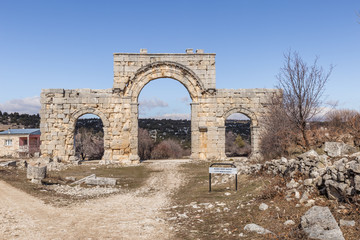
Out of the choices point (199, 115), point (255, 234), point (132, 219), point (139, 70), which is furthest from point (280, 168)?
point (139, 70)

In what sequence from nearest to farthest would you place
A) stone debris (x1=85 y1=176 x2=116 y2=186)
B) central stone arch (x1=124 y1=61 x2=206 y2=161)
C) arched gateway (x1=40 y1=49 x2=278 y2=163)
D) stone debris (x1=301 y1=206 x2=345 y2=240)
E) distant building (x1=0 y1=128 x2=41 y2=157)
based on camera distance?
stone debris (x1=301 y1=206 x2=345 y2=240) → stone debris (x1=85 y1=176 x2=116 y2=186) → arched gateway (x1=40 y1=49 x2=278 y2=163) → central stone arch (x1=124 y1=61 x2=206 y2=161) → distant building (x1=0 y1=128 x2=41 y2=157)

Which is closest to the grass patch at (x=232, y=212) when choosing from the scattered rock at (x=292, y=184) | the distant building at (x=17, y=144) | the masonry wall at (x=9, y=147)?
the scattered rock at (x=292, y=184)

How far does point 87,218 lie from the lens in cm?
656

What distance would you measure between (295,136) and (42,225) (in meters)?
9.07

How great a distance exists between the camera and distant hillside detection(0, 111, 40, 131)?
5001 centimetres

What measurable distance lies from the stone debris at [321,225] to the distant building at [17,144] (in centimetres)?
2844

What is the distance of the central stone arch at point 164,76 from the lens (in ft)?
61.1

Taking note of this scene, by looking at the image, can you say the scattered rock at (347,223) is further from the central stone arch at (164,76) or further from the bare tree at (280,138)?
the central stone arch at (164,76)

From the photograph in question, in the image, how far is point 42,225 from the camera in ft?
19.7

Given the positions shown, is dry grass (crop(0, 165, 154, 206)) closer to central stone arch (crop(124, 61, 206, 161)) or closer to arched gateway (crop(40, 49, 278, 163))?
arched gateway (crop(40, 49, 278, 163))

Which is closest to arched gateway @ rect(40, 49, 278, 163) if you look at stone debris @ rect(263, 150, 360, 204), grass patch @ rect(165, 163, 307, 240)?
grass patch @ rect(165, 163, 307, 240)

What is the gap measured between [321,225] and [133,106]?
1525cm

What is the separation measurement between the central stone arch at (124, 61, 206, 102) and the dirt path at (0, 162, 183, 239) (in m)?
10.1

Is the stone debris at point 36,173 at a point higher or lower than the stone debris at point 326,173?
lower
